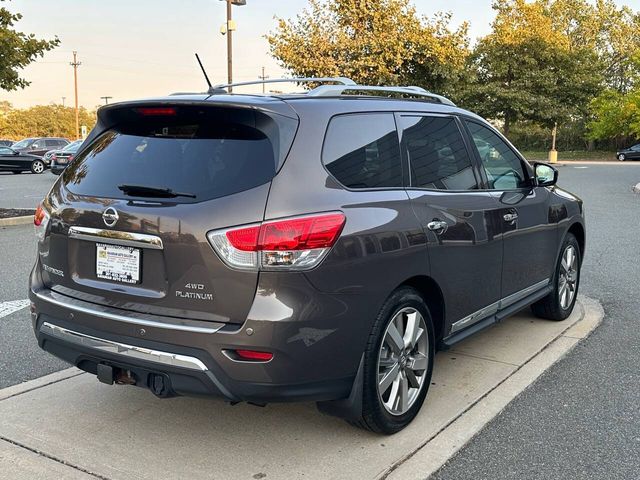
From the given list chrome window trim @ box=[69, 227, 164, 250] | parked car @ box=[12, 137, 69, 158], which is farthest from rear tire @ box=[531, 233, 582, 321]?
parked car @ box=[12, 137, 69, 158]

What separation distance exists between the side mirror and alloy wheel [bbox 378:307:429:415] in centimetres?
202

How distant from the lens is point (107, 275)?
309 centimetres

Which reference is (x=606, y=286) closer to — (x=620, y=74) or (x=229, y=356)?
(x=229, y=356)

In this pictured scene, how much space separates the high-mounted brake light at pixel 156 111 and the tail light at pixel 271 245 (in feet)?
2.44

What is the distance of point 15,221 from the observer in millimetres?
11547

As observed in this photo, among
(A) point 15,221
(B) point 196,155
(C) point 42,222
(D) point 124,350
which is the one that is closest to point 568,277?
(B) point 196,155

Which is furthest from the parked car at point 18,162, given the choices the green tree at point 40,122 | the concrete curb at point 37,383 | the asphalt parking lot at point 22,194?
the green tree at point 40,122

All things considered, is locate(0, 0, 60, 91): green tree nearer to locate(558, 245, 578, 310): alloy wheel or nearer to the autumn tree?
locate(558, 245, 578, 310): alloy wheel

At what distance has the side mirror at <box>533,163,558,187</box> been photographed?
4.99 m

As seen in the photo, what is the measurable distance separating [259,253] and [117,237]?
73 cm

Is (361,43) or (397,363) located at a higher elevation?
(361,43)

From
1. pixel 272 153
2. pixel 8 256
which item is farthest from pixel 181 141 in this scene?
pixel 8 256

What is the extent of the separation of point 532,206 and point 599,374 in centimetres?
127

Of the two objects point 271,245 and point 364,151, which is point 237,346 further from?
point 364,151
